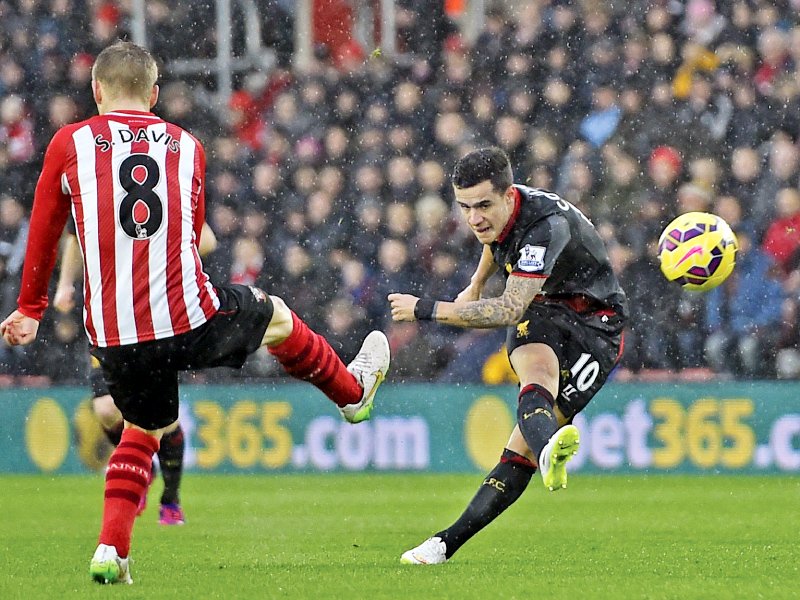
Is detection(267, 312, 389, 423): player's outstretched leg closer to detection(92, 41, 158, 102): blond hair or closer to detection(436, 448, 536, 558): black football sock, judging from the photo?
detection(436, 448, 536, 558): black football sock

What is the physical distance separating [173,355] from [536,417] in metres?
1.45

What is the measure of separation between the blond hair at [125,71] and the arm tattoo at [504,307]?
5.05 feet

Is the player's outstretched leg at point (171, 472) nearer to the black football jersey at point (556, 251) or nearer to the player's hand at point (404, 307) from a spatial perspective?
the black football jersey at point (556, 251)

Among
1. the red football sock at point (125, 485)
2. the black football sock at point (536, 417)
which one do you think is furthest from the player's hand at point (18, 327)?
the black football sock at point (536, 417)

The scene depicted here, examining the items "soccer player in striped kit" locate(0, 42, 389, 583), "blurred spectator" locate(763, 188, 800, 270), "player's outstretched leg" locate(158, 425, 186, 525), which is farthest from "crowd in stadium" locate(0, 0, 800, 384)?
"soccer player in striped kit" locate(0, 42, 389, 583)

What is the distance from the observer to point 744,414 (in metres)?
12.1

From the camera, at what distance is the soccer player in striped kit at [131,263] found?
5609 mm

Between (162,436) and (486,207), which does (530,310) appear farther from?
(162,436)

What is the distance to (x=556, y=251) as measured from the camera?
251 inches

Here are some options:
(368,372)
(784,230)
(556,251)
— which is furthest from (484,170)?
(784,230)

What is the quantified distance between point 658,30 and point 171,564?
6.99 m

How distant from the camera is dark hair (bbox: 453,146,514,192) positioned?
634 centimetres

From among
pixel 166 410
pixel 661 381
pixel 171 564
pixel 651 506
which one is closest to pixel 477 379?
pixel 661 381

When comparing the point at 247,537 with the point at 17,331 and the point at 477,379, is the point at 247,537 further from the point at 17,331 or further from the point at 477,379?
the point at 477,379
